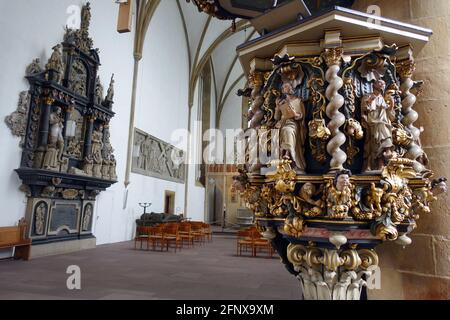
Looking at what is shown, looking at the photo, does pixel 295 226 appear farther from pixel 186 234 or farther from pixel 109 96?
pixel 109 96

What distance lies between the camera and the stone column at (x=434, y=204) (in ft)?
8.54

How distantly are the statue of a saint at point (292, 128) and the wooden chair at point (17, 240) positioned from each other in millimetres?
6613

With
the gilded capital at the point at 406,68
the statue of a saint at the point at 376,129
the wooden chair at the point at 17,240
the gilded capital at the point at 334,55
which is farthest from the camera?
the wooden chair at the point at 17,240

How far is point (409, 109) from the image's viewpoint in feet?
7.63

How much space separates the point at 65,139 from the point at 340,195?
824cm

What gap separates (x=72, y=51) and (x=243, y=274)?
290 inches

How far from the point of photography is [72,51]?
862cm

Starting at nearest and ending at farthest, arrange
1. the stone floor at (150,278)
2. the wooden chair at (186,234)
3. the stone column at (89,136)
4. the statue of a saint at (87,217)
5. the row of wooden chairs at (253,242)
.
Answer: the stone floor at (150,278), the row of wooden chairs at (253,242), the statue of a saint at (87,217), the stone column at (89,136), the wooden chair at (186,234)

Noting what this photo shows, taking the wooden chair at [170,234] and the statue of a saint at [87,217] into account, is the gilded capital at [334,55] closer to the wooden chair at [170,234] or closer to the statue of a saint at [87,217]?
the wooden chair at [170,234]

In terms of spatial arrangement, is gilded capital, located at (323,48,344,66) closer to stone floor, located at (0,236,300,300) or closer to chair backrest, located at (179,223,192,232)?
stone floor, located at (0,236,300,300)

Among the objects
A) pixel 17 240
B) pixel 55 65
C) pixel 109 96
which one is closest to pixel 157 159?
pixel 109 96

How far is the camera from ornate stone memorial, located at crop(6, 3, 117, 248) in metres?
7.31

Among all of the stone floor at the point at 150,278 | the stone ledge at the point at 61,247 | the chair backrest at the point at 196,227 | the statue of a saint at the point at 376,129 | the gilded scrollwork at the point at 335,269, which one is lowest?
the stone floor at the point at 150,278

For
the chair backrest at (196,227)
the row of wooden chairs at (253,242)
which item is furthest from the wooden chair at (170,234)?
the row of wooden chairs at (253,242)
